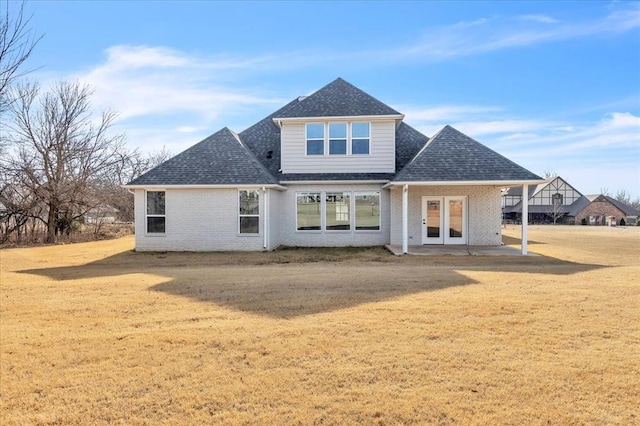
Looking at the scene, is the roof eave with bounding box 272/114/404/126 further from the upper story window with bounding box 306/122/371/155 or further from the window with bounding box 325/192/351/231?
the window with bounding box 325/192/351/231

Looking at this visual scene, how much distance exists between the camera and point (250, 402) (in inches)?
150

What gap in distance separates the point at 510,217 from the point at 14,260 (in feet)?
213

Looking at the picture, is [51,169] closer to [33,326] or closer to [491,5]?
[33,326]

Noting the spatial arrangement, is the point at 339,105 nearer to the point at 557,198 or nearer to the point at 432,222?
the point at 432,222

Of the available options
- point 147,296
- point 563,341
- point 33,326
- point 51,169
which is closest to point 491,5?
point 563,341

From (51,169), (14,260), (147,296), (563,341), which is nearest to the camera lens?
(563,341)

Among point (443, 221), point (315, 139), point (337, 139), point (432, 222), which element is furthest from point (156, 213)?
point (443, 221)

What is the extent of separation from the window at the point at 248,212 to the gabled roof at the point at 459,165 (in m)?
6.12

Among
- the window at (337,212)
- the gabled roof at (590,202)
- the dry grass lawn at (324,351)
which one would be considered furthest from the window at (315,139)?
the gabled roof at (590,202)

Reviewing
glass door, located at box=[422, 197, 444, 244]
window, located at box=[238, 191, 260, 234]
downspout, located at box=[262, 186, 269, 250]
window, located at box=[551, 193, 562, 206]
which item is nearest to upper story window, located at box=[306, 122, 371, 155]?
downspout, located at box=[262, 186, 269, 250]

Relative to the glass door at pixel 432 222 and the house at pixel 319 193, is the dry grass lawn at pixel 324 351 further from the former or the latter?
the glass door at pixel 432 222

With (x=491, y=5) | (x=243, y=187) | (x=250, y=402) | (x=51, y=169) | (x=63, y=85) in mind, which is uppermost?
(x=63, y=85)

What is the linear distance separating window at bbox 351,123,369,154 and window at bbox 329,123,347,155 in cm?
38

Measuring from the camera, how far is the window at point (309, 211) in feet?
59.0
